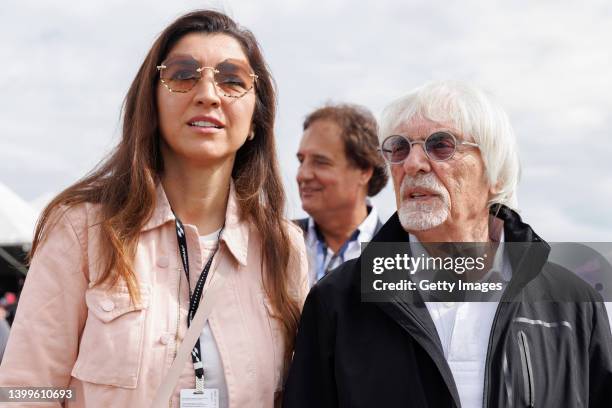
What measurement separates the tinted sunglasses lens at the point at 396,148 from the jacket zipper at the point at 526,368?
2.59 ft

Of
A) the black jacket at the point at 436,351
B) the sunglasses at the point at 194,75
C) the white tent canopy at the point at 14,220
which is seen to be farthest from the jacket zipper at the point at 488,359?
the white tent canopy at the point at 14,220

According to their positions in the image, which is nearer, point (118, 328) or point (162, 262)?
point (118, 328)

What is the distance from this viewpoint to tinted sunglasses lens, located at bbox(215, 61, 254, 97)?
2598 millimetres

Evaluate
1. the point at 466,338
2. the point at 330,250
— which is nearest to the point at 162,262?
the point at 466,338

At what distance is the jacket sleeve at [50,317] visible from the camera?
→ 2.24 metres

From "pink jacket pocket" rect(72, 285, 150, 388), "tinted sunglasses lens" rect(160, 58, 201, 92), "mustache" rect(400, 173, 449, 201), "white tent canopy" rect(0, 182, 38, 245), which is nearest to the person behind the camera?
"pink jacket pocket" rect(72, 285, 150, 388)

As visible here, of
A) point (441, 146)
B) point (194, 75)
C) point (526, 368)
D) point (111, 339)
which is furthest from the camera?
point (441, 146)

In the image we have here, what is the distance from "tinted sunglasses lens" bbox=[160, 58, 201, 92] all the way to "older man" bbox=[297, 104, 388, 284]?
2.44 m

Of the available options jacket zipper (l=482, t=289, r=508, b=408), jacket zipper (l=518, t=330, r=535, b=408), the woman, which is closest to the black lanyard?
the woman

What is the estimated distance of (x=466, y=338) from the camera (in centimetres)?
245

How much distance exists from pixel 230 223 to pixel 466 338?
0.93 meters

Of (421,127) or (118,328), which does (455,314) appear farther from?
(118,328)

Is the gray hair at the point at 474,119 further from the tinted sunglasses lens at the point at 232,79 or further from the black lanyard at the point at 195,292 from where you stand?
the black lanyard at the point at 195,292

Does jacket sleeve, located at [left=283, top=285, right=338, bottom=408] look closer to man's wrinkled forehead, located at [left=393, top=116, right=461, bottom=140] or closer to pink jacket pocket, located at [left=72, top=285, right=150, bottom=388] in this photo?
pink jacket pocket, located at [left=72, top=285, right=150, bottom=388]
